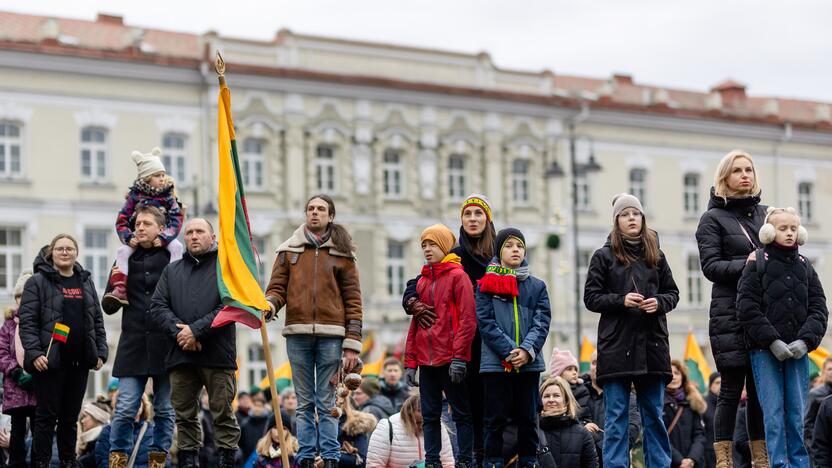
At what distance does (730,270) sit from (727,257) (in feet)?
0.83

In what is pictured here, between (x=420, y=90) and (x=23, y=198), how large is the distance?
42.6ft

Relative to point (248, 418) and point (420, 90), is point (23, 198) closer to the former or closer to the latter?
point (420, 90)

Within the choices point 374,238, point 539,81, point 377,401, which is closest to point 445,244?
point 377,401

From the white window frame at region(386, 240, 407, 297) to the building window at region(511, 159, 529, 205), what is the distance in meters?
4.71

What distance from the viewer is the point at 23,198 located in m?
44.3

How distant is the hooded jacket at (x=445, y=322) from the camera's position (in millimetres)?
12922

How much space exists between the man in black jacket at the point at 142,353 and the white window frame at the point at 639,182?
4321cm

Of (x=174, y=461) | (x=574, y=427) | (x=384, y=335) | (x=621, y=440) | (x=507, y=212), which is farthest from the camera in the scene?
(x=507, y=212)

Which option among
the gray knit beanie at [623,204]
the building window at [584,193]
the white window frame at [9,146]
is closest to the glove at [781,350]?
the gray knit beanie at [623,204]

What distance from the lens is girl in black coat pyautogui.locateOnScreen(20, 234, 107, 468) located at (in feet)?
44.7

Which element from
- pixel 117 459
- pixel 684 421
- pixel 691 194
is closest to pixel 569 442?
pixel 684 421

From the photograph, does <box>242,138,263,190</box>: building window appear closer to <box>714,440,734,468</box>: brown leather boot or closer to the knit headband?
the knit headband

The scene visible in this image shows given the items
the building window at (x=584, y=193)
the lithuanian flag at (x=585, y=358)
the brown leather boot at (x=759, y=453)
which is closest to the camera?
the brown leather boot at (x=759, y=453)

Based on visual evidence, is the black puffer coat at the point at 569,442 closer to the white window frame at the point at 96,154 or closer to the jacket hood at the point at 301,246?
the jacket hood at the point at 301,246
